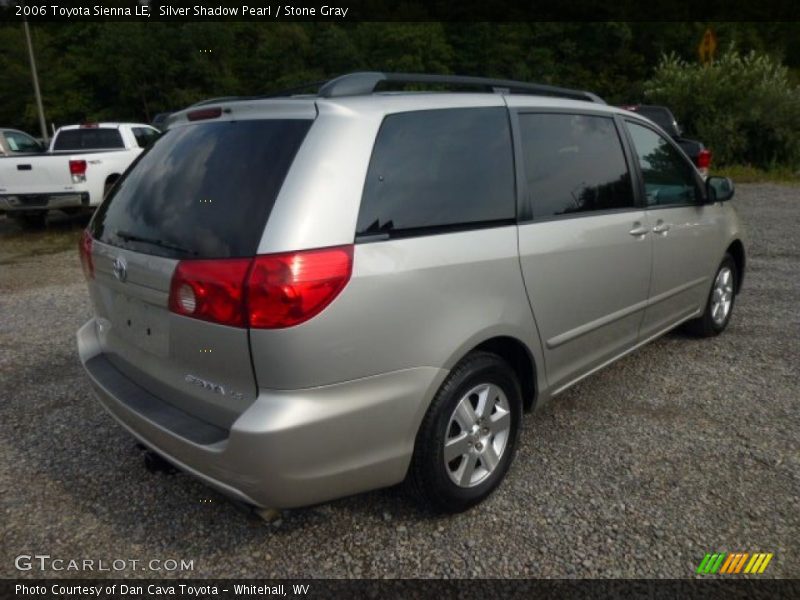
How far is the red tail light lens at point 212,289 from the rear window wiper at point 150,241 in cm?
7

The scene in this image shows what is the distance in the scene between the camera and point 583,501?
2633mm

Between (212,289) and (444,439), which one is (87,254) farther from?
(444,439)

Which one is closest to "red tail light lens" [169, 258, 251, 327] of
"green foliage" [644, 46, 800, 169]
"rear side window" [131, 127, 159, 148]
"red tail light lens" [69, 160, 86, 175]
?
"red tail light lens" [69, 160, 86, 175]

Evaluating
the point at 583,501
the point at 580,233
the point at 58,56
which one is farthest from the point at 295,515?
the point at 58,56

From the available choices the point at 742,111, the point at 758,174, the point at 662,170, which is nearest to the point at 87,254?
the point at 662,170

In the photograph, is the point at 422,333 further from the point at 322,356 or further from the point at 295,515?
the point at 295,515

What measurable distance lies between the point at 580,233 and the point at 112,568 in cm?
245

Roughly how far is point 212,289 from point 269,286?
0.69ft

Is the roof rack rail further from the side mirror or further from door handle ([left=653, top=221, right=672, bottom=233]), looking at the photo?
the side mirror

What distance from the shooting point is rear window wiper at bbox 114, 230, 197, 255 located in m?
2.10

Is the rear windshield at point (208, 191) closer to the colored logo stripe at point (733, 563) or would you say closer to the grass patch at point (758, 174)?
the colored logo stripe at point (733, 563)

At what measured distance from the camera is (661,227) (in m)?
3.54

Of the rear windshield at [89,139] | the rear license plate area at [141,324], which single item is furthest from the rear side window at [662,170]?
the rear windshield at [89,139]

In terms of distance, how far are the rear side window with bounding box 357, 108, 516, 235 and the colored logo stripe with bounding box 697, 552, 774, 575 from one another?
1535mm
